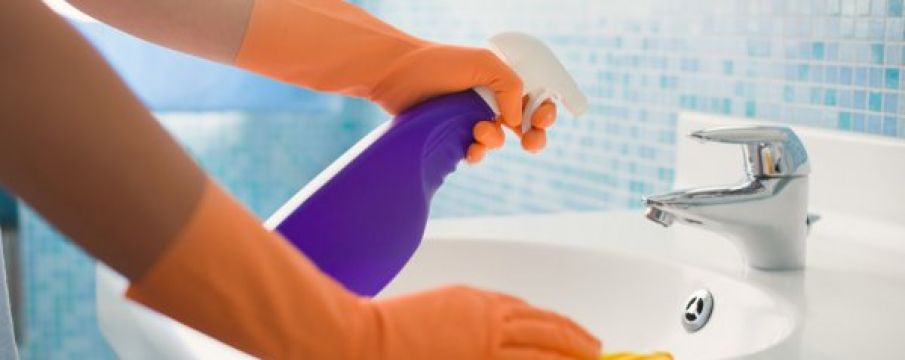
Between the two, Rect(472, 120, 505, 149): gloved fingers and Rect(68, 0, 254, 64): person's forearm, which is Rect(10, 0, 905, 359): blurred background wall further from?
Rect(472, 120, 505, 149): gloved fingers

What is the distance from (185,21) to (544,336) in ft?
1.28

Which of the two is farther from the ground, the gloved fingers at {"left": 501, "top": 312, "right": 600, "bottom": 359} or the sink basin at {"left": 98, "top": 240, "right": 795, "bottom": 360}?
the gloved fingers at {"left": 501, "top": 312, "right": 600, "bottom": 359}

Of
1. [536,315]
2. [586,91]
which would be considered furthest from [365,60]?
[586,91]

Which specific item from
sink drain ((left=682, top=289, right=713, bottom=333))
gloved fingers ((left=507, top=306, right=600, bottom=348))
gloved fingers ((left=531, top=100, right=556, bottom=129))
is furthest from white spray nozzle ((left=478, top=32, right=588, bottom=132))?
gloved fingers ((left=507, top=306, right=600, bottom=348))

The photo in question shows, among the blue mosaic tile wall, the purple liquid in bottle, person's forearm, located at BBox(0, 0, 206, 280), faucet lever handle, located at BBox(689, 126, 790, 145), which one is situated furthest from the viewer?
the blue mosaic tile wall

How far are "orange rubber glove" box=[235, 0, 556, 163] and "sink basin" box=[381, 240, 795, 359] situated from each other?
19 centimetres

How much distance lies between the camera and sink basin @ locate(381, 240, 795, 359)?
2.71 ft

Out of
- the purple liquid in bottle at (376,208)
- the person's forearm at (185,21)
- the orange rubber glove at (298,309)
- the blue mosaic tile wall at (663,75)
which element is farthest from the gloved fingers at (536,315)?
the blue mosaic tile wall at (663,75)

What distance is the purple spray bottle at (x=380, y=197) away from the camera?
0.75 meters

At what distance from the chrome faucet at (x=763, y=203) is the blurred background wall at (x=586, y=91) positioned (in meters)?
0.14

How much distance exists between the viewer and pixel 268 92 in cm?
222

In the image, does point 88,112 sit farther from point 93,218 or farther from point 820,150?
point 820,150

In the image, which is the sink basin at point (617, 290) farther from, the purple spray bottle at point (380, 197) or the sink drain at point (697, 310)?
the purple spray bottle at point (380, 197)

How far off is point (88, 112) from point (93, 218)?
4 centimetres
